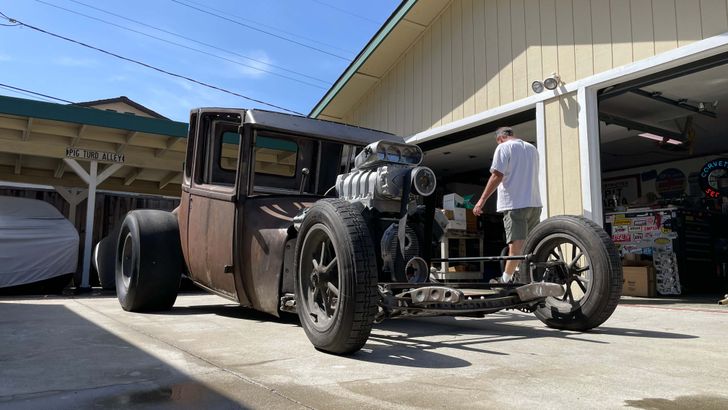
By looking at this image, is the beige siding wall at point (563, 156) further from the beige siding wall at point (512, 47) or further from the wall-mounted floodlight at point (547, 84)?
the beige siding wall at point (512, 47)

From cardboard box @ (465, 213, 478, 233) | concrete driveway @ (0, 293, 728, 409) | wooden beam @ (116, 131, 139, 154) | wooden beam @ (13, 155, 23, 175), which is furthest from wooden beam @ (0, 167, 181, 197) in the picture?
concrete driveway @ (0, 293, 728, 409)

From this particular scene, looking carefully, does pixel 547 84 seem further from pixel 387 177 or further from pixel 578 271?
pixel 387 177

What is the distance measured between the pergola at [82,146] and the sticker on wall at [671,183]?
11.3 metres

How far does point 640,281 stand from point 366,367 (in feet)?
21.8

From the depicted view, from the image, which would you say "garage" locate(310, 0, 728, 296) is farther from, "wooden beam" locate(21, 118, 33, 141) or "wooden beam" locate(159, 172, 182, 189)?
"wooden beam" locate(21, 118, 33, 141)

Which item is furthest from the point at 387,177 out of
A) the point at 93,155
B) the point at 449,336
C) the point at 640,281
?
the point at 93,155

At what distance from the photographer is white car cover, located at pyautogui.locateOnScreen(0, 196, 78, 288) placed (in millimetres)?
7441

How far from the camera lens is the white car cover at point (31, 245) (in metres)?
7.44

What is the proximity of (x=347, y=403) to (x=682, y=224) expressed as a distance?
8359 millimetres

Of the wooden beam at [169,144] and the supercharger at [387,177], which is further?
the wooden beam at [169,144]

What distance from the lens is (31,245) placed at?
7.62 m

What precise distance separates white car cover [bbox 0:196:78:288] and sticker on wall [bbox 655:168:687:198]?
12.9 meters

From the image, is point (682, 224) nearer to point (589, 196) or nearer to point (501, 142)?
point (589, 196)

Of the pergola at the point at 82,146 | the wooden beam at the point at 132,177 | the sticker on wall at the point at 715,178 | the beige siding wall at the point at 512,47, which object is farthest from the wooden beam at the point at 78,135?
the sticker on wall at the point at 715,178
